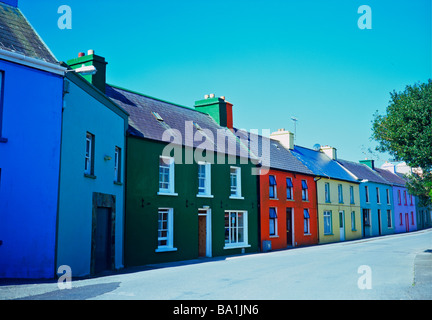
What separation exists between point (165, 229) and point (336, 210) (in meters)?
20.8

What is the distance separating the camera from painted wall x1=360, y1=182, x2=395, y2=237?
41500 mm

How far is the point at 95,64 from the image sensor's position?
57.4 ft

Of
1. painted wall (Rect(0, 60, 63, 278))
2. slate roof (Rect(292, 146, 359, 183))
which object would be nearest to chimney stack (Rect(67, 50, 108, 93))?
painted wall (Rect(0, 60, 63, 278))

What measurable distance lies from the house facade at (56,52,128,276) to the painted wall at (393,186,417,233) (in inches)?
1614

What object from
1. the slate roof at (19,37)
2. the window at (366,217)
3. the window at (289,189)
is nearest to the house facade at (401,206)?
the window at (366,217)

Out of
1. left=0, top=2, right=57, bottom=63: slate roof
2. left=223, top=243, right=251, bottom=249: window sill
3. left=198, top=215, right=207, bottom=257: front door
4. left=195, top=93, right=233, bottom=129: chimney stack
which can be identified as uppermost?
left=195, top=93, right=233, bottom=129: chimney stack

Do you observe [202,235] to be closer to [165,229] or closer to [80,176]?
[165,229]

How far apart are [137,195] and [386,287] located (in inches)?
420

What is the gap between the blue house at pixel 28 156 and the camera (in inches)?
430

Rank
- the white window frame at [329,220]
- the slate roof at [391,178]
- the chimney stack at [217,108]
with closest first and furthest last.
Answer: the chimney stack at [217,108], the white window frame at [329,220], the slate roof at [391,178]

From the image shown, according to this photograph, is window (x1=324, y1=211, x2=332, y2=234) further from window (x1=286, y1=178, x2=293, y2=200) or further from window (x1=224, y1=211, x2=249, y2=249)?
window (x1=224, y1=211, x2=249, y2=249)

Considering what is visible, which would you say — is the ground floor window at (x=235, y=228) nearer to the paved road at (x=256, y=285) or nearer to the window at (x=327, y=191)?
the paved road at (x=256, y=285)

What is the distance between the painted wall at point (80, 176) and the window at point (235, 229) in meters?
8.24
